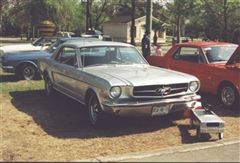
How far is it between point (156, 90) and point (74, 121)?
1.76 meters

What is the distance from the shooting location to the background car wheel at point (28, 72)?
14.1 metres

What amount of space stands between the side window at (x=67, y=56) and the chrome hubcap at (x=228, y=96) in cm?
333

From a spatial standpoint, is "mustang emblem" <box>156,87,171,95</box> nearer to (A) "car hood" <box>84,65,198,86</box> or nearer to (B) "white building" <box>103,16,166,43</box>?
(A) "car hood" <box>84,65,198,86</box>

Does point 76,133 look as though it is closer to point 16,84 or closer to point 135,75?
point 135,75

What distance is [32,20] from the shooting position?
178ft

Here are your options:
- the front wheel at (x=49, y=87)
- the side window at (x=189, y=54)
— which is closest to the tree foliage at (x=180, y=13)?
the side window at (x=189, y=54)

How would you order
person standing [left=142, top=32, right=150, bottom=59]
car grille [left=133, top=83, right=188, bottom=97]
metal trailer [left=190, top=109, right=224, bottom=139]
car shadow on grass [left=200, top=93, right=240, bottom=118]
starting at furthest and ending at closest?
person standing [left=142, top=32, right=150, bottom=59] → car shadow on grass [left=200, top=93, right=240, bottom=118] → car grille [left=133, top=83, right=188, bottom=97] → metal trailer [left=190, top=109, right=224, bottom=139]

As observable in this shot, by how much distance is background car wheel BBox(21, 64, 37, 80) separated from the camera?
555 inches

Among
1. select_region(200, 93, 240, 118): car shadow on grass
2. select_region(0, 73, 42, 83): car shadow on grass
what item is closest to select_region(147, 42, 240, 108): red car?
select_region(200, 93, 240, 118): car shadow on grass

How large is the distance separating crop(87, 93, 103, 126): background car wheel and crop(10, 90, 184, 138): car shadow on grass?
Answer: 0.11 metres

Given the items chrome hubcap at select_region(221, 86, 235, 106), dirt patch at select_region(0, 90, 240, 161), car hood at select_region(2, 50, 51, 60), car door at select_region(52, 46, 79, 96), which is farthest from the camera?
car hood at select_region(2, 50, 51, 60)

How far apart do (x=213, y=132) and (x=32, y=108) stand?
13.6 feet

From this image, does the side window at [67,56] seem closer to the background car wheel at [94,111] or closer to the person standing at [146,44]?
the background car wheel at [94,111]

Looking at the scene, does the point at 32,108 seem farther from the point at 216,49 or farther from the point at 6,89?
the point at 216,49
